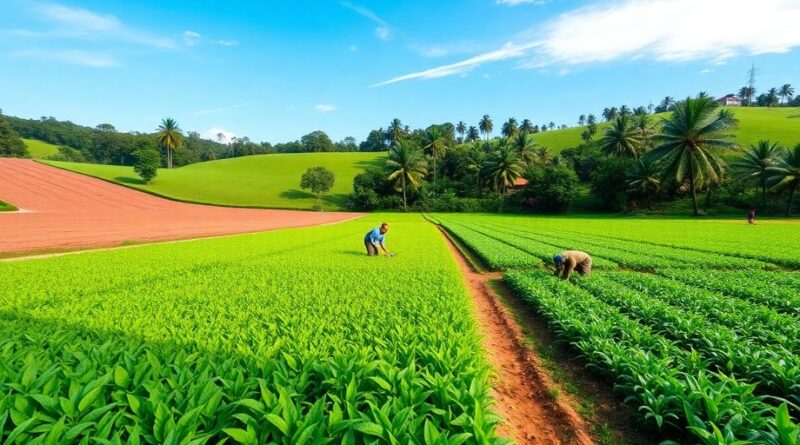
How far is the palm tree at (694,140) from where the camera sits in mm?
49188

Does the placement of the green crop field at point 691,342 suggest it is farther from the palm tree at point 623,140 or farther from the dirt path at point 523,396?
the palm tree at point 623,140

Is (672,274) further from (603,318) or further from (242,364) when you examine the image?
(242,364)

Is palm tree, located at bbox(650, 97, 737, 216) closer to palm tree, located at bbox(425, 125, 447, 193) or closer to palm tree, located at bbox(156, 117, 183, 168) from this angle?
palm tree, located at bbox(425, 125, 447, 193)

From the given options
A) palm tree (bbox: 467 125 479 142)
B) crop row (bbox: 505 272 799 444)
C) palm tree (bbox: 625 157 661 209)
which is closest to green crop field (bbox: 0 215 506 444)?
crop row (bbox: 505 272 799 444)

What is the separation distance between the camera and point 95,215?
171 feet

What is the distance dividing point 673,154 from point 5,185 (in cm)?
11763

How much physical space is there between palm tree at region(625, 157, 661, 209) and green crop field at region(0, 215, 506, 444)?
65.5 m

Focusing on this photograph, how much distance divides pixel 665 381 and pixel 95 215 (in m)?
66.7

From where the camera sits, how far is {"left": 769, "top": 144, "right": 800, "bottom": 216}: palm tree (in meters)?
50.3

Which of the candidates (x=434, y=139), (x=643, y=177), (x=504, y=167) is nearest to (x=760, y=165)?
(x=643, y=177)

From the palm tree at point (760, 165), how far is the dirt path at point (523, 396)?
66146 millimetres

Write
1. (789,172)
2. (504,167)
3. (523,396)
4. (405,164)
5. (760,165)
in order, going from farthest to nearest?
(405,164) < (504,167) < (760,165) < (789,172) < (523,396)

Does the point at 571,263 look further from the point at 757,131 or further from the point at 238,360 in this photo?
the point at 757,131

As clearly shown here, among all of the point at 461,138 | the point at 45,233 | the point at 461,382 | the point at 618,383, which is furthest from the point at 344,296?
the point at 461,138
